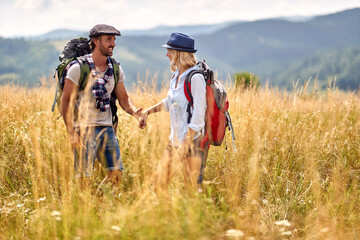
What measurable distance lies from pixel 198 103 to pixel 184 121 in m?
0.22

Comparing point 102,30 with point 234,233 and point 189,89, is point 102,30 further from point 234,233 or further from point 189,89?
point 234,233

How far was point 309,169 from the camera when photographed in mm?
3396

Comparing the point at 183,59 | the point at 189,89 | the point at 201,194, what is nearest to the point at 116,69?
the point at 183,59

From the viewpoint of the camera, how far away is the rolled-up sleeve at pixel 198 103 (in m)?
2.57

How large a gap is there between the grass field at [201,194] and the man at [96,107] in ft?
0.67

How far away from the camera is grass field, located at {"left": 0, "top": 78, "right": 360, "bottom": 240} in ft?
6.82

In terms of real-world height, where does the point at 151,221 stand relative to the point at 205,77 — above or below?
below

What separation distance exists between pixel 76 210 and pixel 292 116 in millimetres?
3567

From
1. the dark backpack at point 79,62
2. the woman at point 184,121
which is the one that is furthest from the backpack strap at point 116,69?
the woman at point 184,121

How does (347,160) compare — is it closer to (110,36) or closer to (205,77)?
(205,77)

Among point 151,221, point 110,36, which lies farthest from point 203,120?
point 110,36

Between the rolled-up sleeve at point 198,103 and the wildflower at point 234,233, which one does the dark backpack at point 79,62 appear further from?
the wildflower at point 234,233

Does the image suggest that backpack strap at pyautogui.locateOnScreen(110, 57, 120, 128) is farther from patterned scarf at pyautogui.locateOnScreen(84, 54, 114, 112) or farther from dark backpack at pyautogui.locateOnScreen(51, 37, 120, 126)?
patterned scarf at pyautogui.locateOnScreen(84, 54, 114, 112)

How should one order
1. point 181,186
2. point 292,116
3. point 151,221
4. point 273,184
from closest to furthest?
point 151,221, point 181,186, point 273,184, point 292,116
